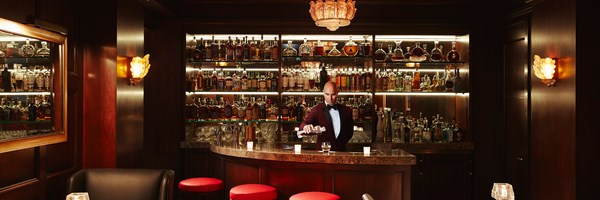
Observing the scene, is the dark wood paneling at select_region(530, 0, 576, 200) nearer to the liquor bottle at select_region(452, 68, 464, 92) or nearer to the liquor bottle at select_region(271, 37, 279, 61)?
the liquor bottle at select_region(452, 68, 464, 92)

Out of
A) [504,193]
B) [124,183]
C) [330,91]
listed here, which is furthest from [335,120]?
[504,193]

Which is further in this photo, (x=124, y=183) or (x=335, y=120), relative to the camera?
(x=335, y=120)

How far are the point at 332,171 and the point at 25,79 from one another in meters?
2.56

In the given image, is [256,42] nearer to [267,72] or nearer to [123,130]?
[267,72]

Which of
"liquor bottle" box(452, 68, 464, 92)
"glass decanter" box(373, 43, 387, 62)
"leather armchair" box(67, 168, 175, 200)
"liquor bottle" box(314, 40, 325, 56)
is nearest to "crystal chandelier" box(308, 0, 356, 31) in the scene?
"leather armchair" box(67, 168, 175, 200)

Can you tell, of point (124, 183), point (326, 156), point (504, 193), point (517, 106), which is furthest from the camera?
point (517, 106)

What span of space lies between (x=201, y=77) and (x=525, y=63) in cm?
399

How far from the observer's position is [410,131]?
697 centimetres

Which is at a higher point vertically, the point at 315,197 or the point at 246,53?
the point at 246,53

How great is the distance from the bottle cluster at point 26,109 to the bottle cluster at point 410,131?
407 centimetres

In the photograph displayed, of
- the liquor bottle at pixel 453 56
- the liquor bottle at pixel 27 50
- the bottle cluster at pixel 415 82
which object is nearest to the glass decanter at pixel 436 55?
the liquor bottle at pixel 453 56

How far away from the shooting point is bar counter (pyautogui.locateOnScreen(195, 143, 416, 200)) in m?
4.59

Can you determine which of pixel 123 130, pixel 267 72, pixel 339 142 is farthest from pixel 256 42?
pixel 123 130

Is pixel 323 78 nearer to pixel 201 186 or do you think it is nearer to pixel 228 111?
pixel 228 111
